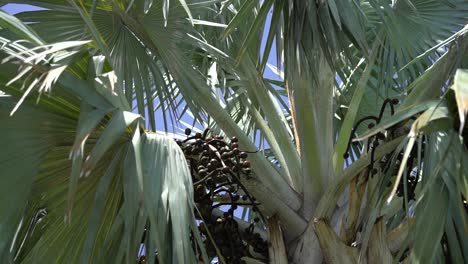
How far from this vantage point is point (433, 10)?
471 centimetres

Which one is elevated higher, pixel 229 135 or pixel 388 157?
pixel 229 135

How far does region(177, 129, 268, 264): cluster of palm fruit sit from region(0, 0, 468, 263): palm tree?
11 centimetres

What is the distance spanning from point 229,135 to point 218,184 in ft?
1.81

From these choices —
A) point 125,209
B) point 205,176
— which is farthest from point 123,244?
point 205,176

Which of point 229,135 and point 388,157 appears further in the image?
point 229,135

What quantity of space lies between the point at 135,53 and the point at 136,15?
211mm

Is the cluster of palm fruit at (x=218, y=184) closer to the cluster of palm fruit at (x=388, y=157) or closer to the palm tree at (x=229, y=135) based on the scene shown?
the palm tree at (x=229, y=135)

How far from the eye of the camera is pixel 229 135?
3850 mm

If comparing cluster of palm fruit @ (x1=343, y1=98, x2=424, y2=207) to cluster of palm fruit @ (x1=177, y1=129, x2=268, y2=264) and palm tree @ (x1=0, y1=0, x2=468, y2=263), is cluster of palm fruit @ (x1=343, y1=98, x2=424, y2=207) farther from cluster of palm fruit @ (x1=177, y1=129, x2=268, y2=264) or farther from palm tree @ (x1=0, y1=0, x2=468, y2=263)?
cluster of palm fruit @ (x1=177, y1=129, x2=268, y2=264)

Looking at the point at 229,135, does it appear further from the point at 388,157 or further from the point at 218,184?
the point at 388,157

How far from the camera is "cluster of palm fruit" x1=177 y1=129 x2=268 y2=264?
318cm

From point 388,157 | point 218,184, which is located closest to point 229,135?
point 218,184

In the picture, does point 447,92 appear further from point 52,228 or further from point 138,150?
point 52,228

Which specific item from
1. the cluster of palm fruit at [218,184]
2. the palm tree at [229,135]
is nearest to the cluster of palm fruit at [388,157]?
the palm tree at [229,135]
